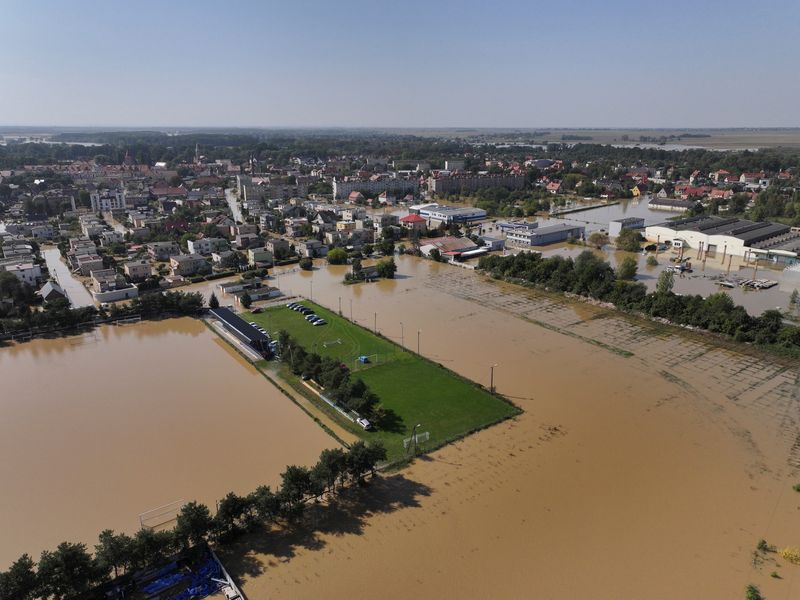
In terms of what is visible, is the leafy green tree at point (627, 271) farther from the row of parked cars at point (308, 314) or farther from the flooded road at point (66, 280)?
the flooded road at point (66, 280)

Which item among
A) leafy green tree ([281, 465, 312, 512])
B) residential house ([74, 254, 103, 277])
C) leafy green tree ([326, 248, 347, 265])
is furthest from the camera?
leafy green tree ([326, 248, 347, 265])

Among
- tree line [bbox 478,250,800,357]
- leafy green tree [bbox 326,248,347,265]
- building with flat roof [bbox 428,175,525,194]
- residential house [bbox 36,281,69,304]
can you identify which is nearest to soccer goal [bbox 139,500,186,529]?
residential house [bbox 36,281,69,304]

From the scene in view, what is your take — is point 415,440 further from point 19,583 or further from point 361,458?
point 19,583

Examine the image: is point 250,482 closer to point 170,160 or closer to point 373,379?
point 373,379

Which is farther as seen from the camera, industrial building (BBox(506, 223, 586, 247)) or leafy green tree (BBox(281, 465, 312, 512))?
industrial building (BBox(506, 223, 586, 247))

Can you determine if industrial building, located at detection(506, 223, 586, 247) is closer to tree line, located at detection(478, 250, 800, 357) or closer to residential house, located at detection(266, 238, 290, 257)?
tree line, located at detection(478, 250, 800, 357)

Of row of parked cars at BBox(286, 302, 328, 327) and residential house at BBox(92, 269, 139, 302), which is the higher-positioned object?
residential house at BBox(92, 269, 139, 302)

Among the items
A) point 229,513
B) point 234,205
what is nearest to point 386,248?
point 229,513
